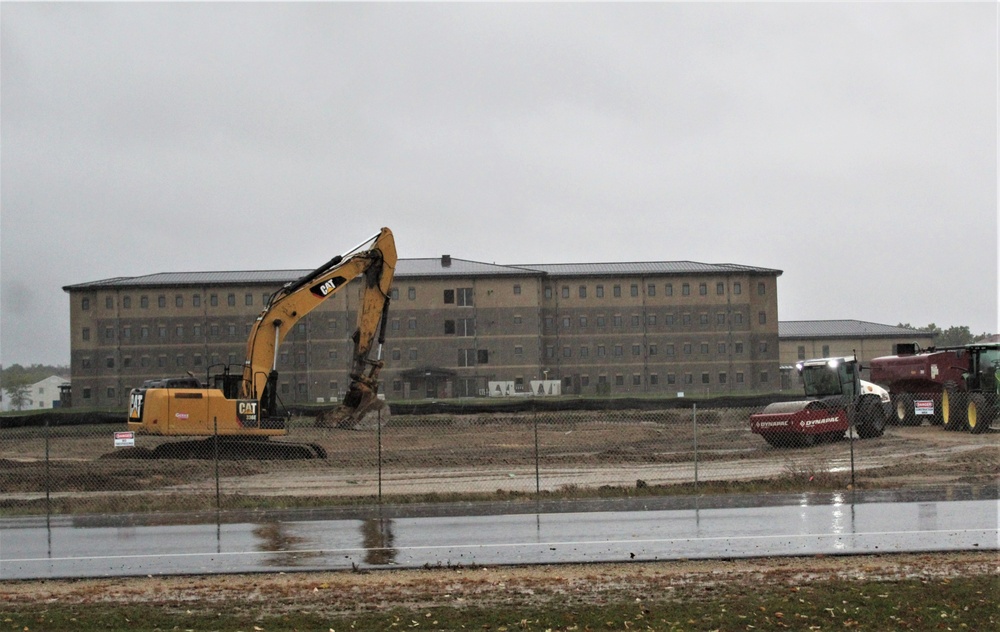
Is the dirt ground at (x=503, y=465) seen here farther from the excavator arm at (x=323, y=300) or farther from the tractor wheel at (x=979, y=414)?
the excavator arm at (x=323, y=300)

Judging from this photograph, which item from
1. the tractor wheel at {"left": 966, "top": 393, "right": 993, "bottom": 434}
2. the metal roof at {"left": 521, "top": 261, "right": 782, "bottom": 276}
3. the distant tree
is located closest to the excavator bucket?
the tractor wheel at {"left": 966, "top": 393, "right": 993, "bottom": 434}

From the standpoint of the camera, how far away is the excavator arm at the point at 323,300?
99.8 feet

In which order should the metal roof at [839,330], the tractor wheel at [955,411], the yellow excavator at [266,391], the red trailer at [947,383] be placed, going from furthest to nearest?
the metal roof at [839,330]
the tractor wheel at [955,411]
the red trailer at [947,383]
the yellow excavator at [266,391]

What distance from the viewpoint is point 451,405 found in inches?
2280

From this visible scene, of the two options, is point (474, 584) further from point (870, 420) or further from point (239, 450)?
point (870, 420)

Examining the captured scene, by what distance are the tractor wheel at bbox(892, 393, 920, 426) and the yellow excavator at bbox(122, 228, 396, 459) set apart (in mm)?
20003

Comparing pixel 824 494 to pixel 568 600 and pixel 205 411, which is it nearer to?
pixel 568 600

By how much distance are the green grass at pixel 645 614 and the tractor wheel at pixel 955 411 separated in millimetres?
25140

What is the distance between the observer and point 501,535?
15.8 m

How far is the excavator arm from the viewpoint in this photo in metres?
30.4

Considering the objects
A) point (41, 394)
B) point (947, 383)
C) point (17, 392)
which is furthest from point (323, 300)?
point (41, 394)

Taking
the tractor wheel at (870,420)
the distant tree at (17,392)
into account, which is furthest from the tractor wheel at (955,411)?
the distant tree at (17,392)

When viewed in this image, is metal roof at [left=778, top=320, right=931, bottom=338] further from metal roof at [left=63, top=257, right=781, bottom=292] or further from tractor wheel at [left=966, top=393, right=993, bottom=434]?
tractor wheel at [left=966, top=393, right=993, bottom=434]

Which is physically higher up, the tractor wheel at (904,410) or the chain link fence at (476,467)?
the tractor wheel at (904,410)
